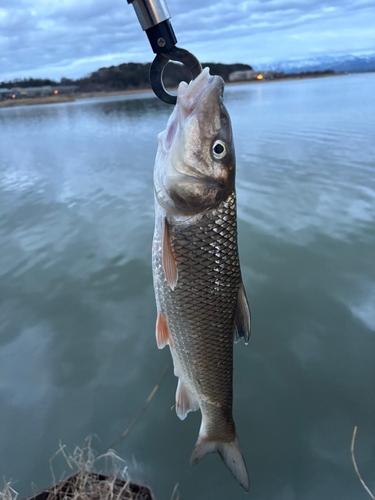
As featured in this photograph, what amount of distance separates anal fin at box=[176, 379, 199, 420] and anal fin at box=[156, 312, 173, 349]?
315mm

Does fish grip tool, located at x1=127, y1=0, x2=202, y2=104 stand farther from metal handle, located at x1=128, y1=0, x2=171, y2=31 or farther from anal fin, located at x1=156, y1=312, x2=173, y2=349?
anal fin, located at x1=156, y1=312, x2=173, y2=349

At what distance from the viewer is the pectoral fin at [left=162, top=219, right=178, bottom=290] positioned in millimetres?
1784

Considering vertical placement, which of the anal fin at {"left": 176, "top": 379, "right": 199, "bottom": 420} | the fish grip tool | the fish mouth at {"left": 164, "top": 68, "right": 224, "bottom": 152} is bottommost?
the anal fin at {"left": 176, "top": 379, "right": 199, "bottom": 420}

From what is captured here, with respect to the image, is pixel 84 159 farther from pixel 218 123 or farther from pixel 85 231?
pixel 218 123

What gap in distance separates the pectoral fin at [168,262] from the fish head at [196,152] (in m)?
0.14

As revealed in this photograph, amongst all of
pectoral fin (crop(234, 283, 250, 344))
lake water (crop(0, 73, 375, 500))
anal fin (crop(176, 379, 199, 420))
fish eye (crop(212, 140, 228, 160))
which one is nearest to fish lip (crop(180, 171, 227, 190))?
fish eye (crop(212, 140, 228, 160))

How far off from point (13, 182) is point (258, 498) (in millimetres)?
A: 9982

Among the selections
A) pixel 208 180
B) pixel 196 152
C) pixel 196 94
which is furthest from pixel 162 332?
pixel 196 94

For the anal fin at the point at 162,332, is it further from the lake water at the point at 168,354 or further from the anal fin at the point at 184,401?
the lake water at the point at 168,354

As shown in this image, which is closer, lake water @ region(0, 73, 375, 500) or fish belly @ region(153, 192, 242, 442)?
fish belly @ region(153, 192, 242, 442)

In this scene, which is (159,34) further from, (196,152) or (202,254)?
(202,254)

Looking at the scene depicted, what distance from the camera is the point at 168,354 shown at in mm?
3400

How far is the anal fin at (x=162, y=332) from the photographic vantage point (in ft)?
6.70

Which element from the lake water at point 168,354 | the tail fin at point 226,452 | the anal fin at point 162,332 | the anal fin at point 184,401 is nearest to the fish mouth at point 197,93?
the anal fin at point 162,332
